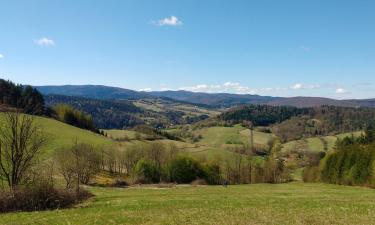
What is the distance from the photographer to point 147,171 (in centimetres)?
10238

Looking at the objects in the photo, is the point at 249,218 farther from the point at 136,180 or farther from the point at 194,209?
the point at 136,180

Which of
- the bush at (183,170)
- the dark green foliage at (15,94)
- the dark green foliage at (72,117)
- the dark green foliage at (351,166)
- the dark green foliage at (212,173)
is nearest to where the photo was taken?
the dark green foliage at (351,166)

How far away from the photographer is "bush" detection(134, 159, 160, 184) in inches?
3940

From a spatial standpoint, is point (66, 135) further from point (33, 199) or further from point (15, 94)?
point (33, 199)

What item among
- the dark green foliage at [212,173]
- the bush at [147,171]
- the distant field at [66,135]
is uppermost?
the distant field at [66,135]

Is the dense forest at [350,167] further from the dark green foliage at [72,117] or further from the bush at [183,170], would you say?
the dark green foliage at [72,117]

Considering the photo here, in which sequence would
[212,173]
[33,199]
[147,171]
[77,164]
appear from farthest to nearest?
[212,173]
[147,171]
[77,164]
[33,199]

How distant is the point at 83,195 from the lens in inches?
1485

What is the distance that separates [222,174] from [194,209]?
314ft

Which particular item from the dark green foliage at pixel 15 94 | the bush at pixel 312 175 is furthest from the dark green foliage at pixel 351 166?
the dark green foliage at pixel 15 94

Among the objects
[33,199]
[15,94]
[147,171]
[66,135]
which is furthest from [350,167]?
[15,94]

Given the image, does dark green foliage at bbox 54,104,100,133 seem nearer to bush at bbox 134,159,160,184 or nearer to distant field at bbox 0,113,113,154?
distant field at bbox 0,113,113,154

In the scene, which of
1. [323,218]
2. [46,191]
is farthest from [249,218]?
[46,191]

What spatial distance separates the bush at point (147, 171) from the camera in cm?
10008
